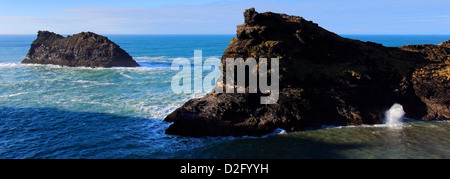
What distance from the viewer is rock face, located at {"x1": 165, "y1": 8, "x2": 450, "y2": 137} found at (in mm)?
34562

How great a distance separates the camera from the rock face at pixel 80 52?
94.5 meters

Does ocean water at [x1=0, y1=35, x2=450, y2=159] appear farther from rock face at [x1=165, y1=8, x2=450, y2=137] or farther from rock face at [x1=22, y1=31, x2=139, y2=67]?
rock face at [x1=22, y1=31, x2=139, y2=67]

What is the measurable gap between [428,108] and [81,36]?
98.1 meters

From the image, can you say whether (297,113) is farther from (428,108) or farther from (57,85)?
(57,85)

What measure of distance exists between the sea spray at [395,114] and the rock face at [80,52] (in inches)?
2956

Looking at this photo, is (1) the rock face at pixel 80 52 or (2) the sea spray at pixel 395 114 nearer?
(2) the sea spray at pixel 395 114

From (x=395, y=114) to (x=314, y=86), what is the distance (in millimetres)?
10856

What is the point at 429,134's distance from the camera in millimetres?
32812

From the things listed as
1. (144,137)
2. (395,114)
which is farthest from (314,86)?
(144,137)

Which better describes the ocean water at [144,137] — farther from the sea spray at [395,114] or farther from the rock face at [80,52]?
the rock face at [80,52]

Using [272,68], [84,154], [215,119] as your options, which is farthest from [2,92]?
[272,68]

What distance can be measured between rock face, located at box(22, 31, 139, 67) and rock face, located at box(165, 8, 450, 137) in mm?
63602

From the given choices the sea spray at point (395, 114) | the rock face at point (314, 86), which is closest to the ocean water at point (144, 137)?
the sea spray at point (395, 114)

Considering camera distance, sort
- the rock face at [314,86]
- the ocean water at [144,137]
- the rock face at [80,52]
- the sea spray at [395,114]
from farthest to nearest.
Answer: the rock face at [80,52] < the sea spray at [395,114] < the rock face at [314,86] < the ocean water at [144,137]
